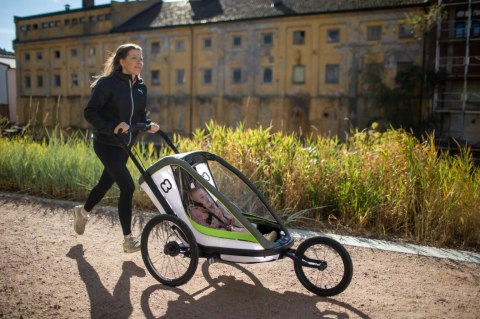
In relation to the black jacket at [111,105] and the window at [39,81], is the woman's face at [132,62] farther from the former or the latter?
the window at [39,81]

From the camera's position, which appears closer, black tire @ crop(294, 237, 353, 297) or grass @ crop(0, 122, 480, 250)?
black tire @ crop(294, 237, 353, 297)

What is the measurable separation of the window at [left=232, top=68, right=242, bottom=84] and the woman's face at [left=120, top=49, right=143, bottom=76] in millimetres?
34767

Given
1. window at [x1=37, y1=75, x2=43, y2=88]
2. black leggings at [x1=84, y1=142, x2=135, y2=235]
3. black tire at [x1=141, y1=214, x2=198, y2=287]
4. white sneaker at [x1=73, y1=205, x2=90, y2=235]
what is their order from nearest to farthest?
1. black tire at [x1=141, y1=214, x2=198, y2=287]
2. black leggings at [x1=84, y1=142, x2=135, y2=235]
3. white sneaker at [x1=73, y1=205, x2=90, y2=235]
4. window at [x1=37, y1=75, x2=43, y2=88]

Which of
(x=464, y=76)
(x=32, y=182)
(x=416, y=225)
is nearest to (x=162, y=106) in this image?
(x=464, y=76)

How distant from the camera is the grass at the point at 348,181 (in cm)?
505

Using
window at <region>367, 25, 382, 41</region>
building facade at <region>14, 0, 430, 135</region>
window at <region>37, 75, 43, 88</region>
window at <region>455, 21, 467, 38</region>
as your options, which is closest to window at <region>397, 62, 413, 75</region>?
building facade at <region>14, 0, 430, 135</region>

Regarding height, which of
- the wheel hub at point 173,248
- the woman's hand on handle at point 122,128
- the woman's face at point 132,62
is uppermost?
the woman's face at point 132,62

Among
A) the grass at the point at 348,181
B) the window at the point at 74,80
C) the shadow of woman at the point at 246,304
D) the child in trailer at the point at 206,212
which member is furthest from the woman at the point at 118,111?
the window at the point at 74,80

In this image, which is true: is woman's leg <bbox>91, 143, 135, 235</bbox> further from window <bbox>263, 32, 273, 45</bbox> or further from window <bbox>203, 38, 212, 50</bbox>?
window <bbox>203, 38, 212, 50</bbox>

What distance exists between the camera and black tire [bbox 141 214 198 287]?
356cm

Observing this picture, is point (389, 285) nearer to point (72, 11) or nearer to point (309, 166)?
point (309, 166)

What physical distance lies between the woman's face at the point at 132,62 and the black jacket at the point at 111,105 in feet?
0.22

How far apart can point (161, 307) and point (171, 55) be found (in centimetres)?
4033

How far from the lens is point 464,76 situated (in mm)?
29500
